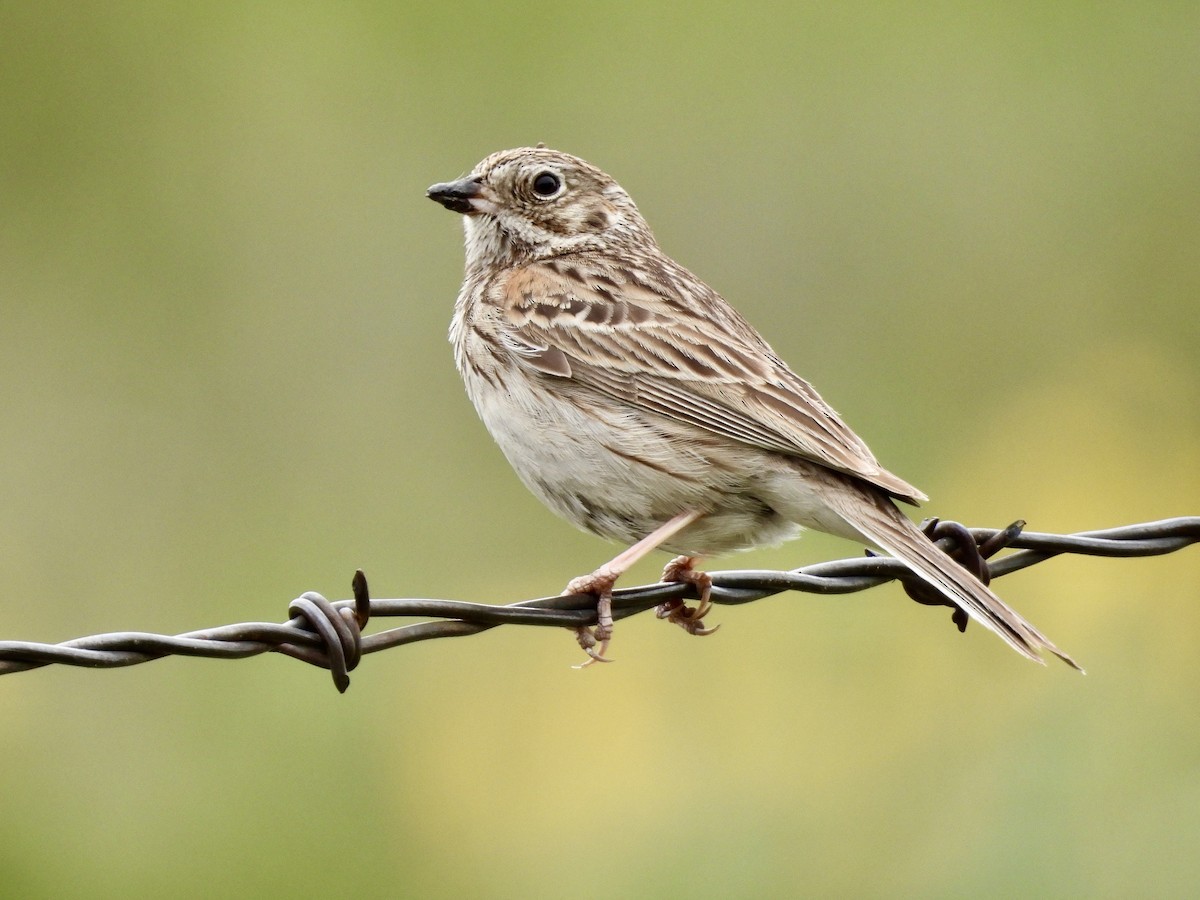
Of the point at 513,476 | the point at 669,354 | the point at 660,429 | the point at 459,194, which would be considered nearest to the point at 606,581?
the point at 660,429

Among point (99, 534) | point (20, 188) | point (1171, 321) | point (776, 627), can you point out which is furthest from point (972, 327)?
point (20, 188)

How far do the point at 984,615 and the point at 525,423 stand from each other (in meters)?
2.03

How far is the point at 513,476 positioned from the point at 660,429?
4.82 meters

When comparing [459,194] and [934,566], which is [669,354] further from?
[934,566]

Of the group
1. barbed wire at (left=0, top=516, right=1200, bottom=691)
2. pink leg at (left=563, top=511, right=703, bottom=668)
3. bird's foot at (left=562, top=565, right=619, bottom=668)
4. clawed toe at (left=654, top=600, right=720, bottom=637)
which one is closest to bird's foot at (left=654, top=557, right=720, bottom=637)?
clawed toe at (left=654, top=600, right=720, bottom=637)

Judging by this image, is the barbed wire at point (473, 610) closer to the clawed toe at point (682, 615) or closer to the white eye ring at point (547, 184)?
the clawed toe at point (682, 615)

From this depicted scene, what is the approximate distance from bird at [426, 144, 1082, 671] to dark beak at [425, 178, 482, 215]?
0.42 metres

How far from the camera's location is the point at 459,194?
750 centimetres

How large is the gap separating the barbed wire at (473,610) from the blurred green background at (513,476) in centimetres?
249

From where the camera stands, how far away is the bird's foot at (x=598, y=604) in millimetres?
5457

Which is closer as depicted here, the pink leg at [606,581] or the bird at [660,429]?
the pink leg at [606,581]

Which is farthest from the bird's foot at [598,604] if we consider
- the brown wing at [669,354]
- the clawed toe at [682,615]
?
the brown wing at [669,354]

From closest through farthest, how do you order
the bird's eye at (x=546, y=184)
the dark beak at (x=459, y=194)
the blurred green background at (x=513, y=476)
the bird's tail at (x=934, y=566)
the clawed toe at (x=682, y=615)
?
1. the bird's tail at (x=934, y=566)
2. the clawed toe at (x=682, y=615)
3. the dark beak at (x=459, y=194)
4. the bird's eye at (x=546, y=184)
5. the blurred green background at (x=513, y=476)

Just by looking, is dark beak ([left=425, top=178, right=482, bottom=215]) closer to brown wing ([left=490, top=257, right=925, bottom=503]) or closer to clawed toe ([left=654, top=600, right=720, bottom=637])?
brown wing ([left=490, top=257, right=925, bottom=503])
